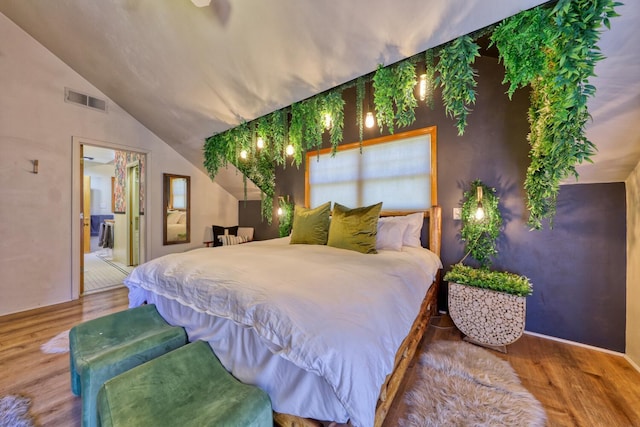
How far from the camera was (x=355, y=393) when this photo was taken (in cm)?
83

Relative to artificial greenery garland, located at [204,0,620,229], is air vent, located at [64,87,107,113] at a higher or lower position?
higher

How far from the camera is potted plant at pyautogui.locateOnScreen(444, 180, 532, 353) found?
1.89 meters

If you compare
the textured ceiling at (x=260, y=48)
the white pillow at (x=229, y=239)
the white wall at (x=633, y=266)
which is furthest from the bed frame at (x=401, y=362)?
the white pillow at (x=229, y=239)

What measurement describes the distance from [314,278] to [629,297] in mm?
2611

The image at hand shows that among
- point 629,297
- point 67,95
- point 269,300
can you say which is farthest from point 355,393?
point 67,95

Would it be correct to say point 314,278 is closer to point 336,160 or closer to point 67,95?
point 336,160

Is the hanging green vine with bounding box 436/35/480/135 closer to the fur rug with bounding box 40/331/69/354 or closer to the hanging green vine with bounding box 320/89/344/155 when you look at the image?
the hanging green vine with bounding box 320/89/344/155

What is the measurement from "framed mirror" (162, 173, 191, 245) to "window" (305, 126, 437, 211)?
2.49 m

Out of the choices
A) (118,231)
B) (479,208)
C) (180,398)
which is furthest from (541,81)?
(118,231)

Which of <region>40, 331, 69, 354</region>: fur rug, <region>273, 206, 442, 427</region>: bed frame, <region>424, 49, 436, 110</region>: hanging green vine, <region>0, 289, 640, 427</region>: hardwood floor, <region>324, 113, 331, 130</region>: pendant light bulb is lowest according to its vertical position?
<region>0, 289, 640, 427</region>: hardwood floor

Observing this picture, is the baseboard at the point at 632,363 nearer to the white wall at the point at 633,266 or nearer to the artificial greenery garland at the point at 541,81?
the white wall at the point at 633,266

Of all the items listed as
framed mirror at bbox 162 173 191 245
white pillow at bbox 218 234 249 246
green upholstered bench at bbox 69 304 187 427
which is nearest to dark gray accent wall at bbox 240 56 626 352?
green upholstered bench at bbox 69 304 187 427

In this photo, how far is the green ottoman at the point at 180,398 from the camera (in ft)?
2.95

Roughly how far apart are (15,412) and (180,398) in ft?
4.21
